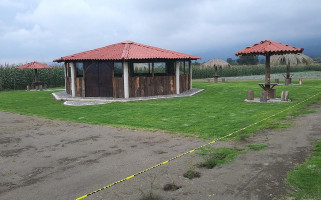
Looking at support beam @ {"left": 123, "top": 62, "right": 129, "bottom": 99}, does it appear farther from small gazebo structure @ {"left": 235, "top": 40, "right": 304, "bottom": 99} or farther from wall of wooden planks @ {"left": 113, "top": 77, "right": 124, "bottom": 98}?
small gazebo structure @ {"left": 235, "top": 40, "right": 304, "bottom": 99}

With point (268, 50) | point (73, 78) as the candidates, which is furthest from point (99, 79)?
point (268, 50)

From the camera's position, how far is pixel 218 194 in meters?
4.55

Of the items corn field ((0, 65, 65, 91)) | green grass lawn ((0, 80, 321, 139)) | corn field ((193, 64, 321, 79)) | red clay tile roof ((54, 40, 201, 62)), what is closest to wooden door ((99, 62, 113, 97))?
red clay tile roof ((54, 40, 201, 62))

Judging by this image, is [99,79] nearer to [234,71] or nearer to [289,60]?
[289,60]

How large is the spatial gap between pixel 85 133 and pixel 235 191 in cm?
564

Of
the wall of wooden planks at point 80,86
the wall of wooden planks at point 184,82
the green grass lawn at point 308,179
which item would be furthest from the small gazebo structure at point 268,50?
the wall of wooden planks at point 80,86

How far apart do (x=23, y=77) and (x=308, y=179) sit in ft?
96.3

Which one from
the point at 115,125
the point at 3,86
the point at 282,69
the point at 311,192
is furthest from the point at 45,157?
the point at 282,69

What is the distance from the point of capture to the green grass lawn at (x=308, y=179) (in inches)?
173

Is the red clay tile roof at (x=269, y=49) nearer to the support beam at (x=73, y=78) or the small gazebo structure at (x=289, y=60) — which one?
the support beam at (x=73, y=78)

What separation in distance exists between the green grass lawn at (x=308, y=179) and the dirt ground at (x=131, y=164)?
0.18 m

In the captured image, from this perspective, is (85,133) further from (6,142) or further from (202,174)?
(202,174)

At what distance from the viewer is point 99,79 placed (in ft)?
62.4

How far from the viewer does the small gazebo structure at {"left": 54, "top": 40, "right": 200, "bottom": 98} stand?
60.0 feet
